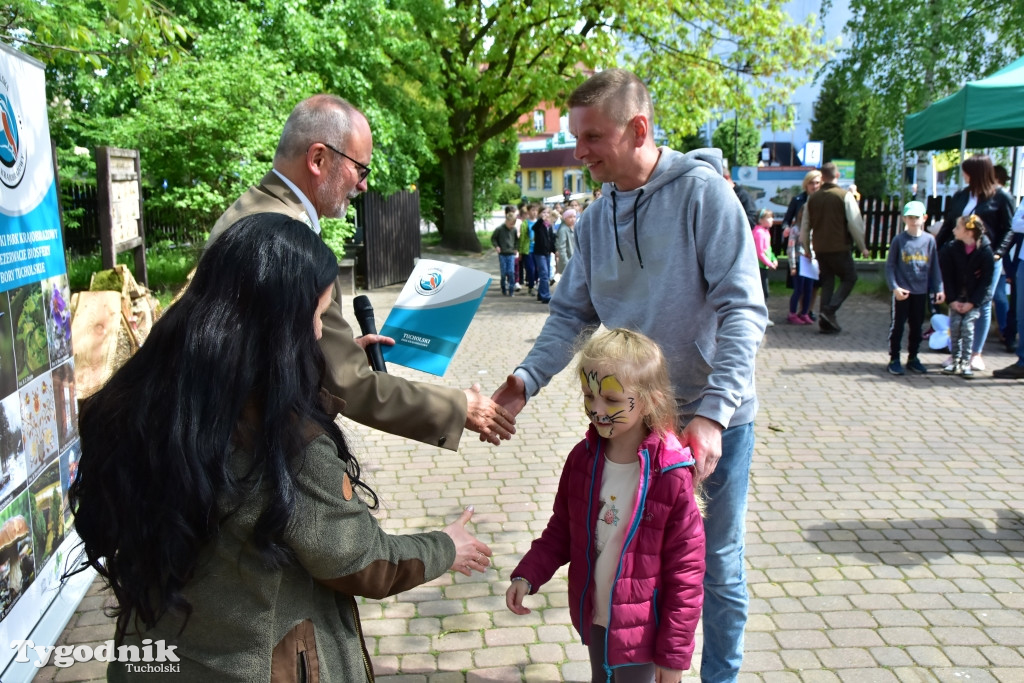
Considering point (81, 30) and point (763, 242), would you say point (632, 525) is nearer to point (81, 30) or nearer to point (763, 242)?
point (81, 30)

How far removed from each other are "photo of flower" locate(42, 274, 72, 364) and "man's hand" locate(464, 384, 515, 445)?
1.87 metres

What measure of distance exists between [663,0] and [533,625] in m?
16.4

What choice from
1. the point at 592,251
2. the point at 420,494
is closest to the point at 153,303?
the point at 420,494

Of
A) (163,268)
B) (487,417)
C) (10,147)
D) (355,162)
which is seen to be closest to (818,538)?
(487,417)

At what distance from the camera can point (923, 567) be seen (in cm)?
420

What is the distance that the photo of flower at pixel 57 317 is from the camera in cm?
354

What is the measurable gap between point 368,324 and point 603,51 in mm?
16181

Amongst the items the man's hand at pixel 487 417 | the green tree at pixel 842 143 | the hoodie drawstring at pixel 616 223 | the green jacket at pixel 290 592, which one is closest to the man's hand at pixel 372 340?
the man's hand at pixel 487 417

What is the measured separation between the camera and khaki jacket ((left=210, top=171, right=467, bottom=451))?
2557 mm

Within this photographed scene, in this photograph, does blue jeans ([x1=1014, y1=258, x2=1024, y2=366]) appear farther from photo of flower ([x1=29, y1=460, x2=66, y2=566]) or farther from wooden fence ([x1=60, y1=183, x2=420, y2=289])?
wooden fence ([x1=60, y1=183, x2=420, y2=289])

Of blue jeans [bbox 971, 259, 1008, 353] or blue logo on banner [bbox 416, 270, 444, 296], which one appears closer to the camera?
blue logo on banner [bbox 416, 270, 444, 296]

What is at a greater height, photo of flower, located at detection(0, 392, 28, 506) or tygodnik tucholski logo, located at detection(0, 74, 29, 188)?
tygodnik tucholski logo, located at detection(0, 74, 29, 188)

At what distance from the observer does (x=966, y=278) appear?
27.1ft

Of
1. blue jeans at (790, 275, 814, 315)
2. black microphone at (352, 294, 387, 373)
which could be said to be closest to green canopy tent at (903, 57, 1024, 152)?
blue jeans at (790, 275, 814, 315)
